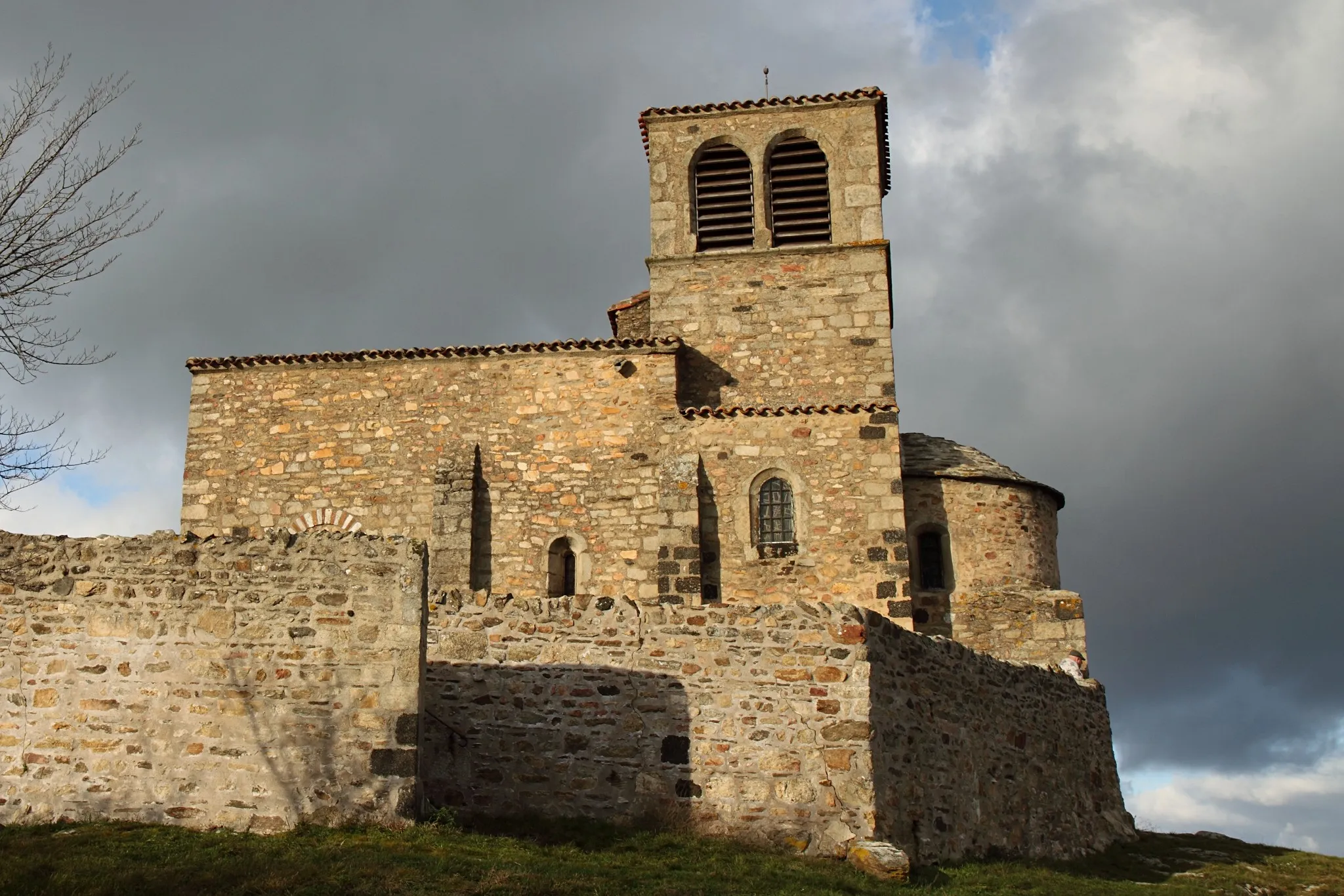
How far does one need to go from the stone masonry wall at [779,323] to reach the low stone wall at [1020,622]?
13.6 ft

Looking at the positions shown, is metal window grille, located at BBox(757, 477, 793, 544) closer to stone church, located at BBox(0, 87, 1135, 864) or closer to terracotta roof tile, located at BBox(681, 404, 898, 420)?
stone church, located at BBox(0, 87, 1135, 864)

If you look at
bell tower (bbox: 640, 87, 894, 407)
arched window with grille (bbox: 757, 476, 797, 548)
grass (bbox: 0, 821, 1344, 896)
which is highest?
bell tower (bbox: 640, 87, 894, 407)

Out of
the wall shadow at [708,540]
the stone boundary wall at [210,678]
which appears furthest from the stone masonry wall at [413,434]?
the stone boundary wall at [210,678]

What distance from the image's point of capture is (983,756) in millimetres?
15555

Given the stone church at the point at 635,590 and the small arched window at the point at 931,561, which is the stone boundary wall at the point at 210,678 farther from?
the small arched window at the point at 931,561

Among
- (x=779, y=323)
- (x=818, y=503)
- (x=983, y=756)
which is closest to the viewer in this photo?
(x=983, y=756)

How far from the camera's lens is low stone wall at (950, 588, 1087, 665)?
20484mm

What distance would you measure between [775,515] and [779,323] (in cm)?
455

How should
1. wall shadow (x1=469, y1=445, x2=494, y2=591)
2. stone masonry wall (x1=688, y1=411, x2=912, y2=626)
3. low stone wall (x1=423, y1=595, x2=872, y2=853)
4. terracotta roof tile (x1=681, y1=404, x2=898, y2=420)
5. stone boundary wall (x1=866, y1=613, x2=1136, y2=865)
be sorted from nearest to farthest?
1. low stone wall (x1=423, y1=595, x2=872, y2=853)
2. stone boundary wall (x1=866, y1=613, x2=1136, y2=865)
3. stone masonry wall (x1=688, y1=411, x2=912, y2=626)
4. terracotta roof tile (x1=681, y1=404, x2=898, y2=420)
5. wall shadow (x1=469, y1=445, x2=494, y2=591)

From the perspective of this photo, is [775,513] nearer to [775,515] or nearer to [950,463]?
[775,515]

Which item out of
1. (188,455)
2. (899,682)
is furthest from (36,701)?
(188,455)

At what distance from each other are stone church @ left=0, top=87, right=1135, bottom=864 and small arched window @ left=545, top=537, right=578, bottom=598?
0.13 ft

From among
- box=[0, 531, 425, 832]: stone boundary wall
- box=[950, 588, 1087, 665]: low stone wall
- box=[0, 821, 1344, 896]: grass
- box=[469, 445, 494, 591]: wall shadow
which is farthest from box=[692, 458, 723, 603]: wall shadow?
box=[0, 531, 425, 832]: stone boundary wall

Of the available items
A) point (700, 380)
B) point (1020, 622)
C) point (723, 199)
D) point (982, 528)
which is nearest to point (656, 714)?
point (1020, 622)
